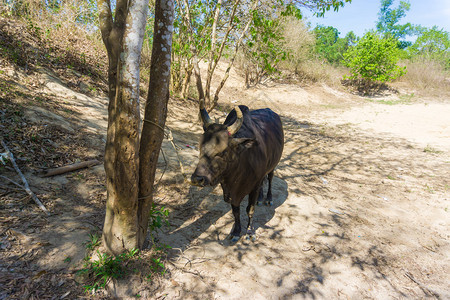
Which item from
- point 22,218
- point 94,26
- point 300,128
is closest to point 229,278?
point 22,218

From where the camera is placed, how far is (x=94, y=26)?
33.3 feet

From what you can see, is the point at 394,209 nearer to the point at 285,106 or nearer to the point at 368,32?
the point at 285,106

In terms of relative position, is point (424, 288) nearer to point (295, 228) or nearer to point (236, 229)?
point (295, 228)

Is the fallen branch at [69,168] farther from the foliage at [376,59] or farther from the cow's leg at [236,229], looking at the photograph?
the foliage at [376,59]

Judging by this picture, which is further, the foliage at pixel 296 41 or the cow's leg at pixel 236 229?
the foliage at pixel 296 41

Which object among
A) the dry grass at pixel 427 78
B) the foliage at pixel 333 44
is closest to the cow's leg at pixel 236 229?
the dry grass at pixel 427 78

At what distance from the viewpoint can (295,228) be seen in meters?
4.36

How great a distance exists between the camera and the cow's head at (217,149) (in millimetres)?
3113

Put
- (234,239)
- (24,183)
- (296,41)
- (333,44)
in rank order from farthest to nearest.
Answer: (333,44) → (296,41) → (234,239) → (24,183)

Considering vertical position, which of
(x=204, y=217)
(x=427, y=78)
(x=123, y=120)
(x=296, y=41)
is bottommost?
(x=204, y=217)

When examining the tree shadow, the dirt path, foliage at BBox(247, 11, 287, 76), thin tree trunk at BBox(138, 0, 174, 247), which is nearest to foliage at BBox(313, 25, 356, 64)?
foliage at BBox(247, 11, 287, 76)

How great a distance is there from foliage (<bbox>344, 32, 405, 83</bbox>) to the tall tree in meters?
23.6

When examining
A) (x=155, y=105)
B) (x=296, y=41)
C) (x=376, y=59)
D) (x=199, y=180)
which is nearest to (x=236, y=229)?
(x=199, y=180)

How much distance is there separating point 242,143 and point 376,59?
77.0ft
